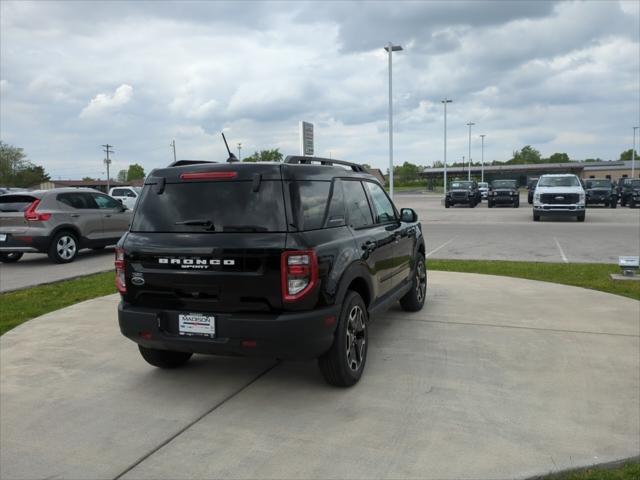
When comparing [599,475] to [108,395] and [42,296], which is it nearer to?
[108,395]

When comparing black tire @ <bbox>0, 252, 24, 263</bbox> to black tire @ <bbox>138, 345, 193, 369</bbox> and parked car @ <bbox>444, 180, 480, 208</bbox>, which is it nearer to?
black tire @ <bbox>138, 345, 193, 369</bbox>

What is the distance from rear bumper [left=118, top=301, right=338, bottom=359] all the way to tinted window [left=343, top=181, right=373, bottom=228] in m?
1.09

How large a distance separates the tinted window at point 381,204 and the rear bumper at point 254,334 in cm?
178

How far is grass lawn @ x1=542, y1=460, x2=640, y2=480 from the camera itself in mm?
2941

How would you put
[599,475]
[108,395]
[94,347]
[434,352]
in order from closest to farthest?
1. [599,475]
2. [108,395]
3. [434,352]
4. [94,347]

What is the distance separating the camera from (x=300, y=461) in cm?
315

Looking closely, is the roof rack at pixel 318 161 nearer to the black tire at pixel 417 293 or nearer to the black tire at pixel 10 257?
the black tire at pixel 417 293

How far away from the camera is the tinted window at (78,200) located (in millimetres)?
12188

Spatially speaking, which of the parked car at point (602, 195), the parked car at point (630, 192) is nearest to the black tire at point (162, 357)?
the parked car at point (602, 195)

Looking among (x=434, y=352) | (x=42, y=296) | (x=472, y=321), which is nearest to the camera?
(x=434, y=352)

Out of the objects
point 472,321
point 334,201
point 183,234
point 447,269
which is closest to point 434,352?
point 472,321

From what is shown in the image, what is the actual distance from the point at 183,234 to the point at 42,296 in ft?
17.5

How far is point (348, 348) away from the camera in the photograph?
4.30 meters

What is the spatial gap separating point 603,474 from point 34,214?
11.6 meters
